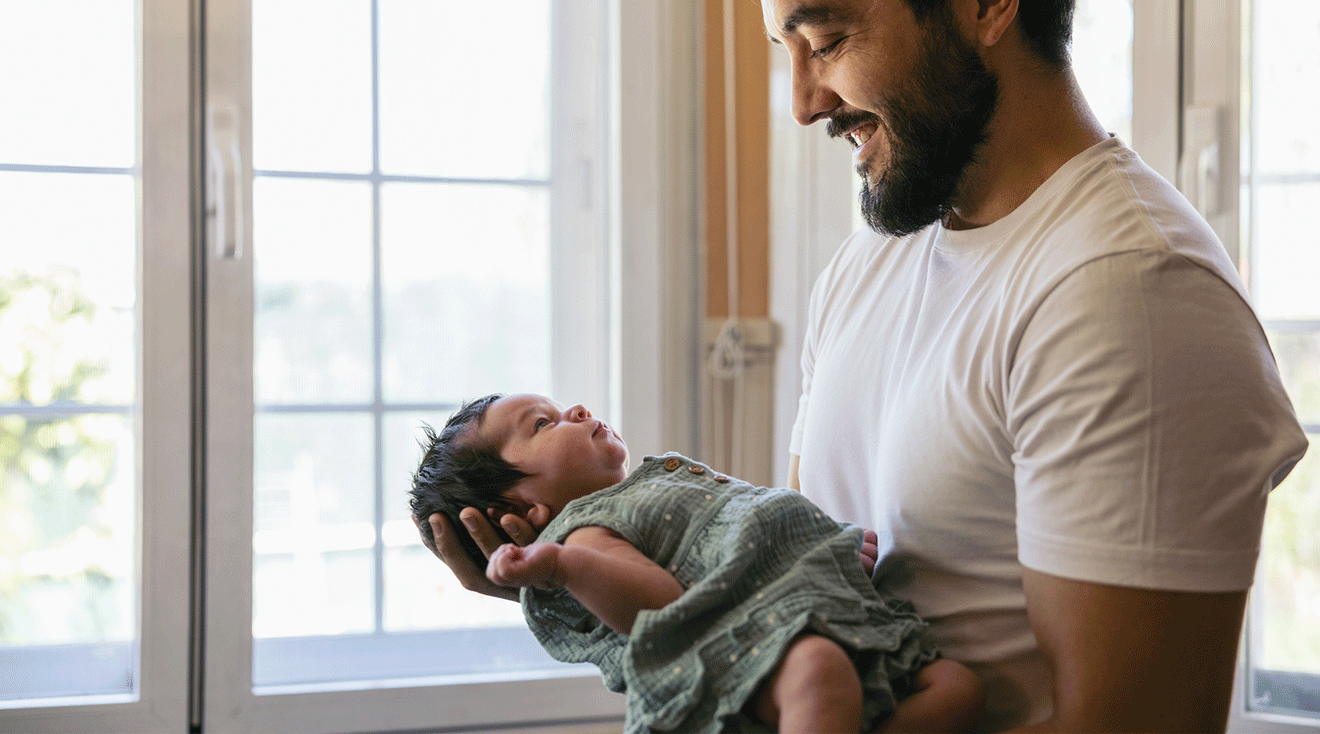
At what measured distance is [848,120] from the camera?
1159 millimetres

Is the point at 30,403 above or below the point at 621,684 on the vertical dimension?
above

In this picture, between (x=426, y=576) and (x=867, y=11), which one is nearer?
(x=867, y=11)

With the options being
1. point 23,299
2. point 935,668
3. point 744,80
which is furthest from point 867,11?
point 23,299

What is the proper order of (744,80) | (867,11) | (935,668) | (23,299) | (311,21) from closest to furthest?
1. (935,668)
2. (867,11)
3. (23,299)
4. (311,21)
5. (744,80)

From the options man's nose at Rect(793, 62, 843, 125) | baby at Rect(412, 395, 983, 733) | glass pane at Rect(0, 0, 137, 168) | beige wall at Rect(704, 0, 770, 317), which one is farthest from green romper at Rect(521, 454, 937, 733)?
glass pane at Rect(0, 0, 137, 168)

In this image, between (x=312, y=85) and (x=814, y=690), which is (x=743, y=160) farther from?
(x=814, y=690)

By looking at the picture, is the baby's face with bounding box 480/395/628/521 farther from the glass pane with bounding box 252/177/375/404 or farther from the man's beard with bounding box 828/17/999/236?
the glass pane with bounding box 252/177/375/404

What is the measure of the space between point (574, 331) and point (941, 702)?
1.36 meters

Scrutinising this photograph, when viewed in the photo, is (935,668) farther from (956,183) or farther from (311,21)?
(311,21)

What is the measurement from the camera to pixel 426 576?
2.02 meters

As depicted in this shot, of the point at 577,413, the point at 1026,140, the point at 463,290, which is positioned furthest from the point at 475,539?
the point at 463,290

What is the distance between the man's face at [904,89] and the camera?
104 centimetres

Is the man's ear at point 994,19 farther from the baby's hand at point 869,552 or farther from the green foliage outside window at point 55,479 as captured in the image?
the green foliage outside window at point 55,479

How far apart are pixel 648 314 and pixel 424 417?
1.73ft
